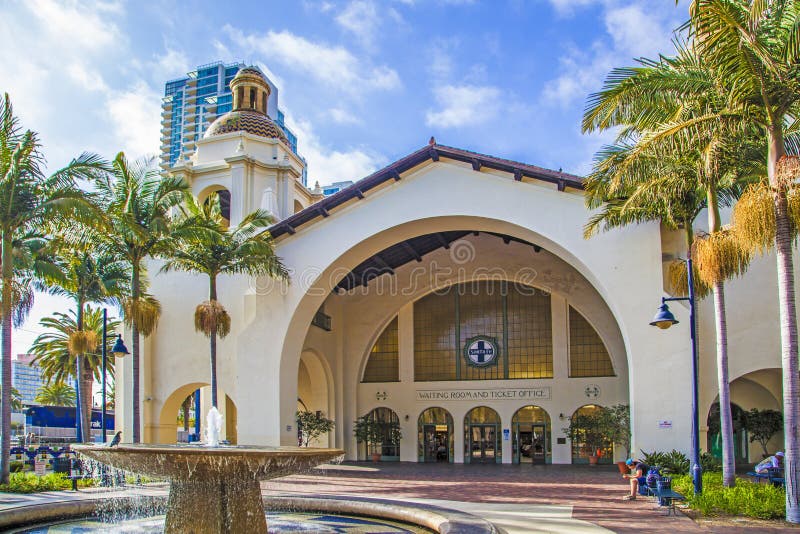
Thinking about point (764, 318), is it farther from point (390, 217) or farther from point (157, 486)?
point (157, 486)

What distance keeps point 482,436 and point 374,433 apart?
4.59 meters

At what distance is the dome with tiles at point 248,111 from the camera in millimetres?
33000

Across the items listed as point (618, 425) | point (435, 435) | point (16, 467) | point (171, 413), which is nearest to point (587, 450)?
point (618, 425)

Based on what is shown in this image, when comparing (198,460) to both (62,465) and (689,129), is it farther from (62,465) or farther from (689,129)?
(62,465)

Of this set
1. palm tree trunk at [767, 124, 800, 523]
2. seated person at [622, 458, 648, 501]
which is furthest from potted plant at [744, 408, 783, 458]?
palm tree trunk at [767, 124, 800, 523]

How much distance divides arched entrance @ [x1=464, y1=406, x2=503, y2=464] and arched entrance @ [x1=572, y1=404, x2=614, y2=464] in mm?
3100

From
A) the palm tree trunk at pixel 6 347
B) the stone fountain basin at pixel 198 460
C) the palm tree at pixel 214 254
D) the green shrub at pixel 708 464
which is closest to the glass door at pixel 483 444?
the green shrub at pixel 708 464

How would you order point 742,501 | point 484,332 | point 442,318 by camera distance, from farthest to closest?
point 442,318, point 484,332, point 742,501

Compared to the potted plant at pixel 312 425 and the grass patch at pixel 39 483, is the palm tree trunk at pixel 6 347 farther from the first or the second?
the potted plant at pixel 312 425

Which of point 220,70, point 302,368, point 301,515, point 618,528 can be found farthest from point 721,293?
point 220,70

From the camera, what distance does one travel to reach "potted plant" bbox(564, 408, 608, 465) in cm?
2873

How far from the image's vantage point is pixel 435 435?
3216 cm

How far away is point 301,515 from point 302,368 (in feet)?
66.2

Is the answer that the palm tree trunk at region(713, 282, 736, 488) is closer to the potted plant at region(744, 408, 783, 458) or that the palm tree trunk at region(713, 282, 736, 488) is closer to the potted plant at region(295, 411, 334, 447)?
the potted plant at region(744, 408, 783, 458)
